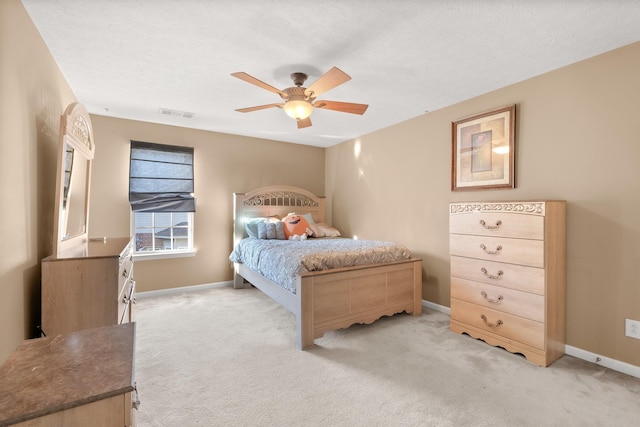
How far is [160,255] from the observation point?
4.14 meters

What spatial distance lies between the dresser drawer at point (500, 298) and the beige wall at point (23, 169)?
10.8 feet

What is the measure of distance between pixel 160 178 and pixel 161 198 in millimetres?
281

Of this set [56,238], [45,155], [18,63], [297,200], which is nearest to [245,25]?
[18,63]

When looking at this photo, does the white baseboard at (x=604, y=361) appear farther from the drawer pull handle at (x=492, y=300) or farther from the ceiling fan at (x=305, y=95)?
the ceiling fan at (x=305, y=95)

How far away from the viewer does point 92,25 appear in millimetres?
1981

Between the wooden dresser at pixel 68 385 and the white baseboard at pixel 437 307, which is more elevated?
the wooden dresser at pixel 68 385

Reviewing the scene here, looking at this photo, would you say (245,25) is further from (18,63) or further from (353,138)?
(353,138)

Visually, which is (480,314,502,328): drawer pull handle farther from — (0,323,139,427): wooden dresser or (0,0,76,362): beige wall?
(0,0,76,362): beige wall

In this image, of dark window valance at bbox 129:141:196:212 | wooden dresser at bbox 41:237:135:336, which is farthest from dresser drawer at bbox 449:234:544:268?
dark window valance at bbox 129:141:196:212

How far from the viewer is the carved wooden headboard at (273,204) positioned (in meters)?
4.62

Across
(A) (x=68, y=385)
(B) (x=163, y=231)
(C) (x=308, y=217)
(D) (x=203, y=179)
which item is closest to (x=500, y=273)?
(A) (x=68, y=385)

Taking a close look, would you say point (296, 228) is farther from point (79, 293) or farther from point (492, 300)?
point (79, 293)

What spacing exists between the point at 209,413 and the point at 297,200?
376 cm

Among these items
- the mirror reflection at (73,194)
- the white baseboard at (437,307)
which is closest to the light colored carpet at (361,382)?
the white baseboard at (437,307)
